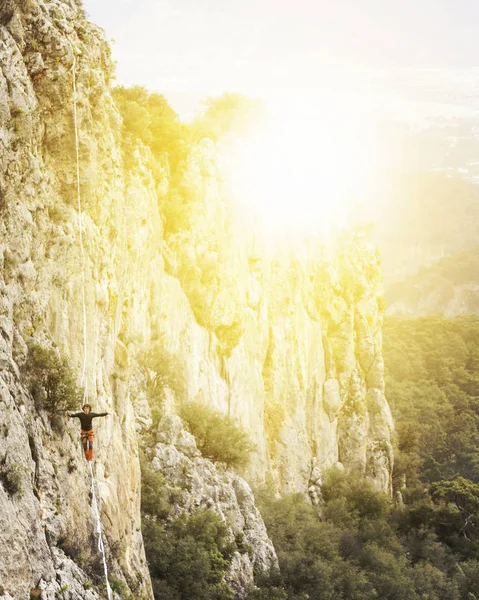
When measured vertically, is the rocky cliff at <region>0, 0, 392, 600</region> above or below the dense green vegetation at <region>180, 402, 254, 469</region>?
above

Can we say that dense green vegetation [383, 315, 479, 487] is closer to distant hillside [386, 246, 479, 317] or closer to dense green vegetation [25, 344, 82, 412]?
distant hillside [386, 246, 479, 317]

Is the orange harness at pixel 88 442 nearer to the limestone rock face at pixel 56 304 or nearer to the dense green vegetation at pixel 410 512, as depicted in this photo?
the limestone rock face at pixel 56 304

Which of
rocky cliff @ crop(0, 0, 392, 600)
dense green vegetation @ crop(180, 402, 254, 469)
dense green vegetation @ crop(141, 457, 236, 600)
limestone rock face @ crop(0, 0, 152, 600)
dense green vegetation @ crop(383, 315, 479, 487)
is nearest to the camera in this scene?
limestone rock face @ crop(0, 0, 152, 600)

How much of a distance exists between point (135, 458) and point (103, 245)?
519 centimetres

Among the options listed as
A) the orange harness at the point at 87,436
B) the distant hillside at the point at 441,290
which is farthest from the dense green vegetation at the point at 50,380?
the distant hillside at the point at 441,290

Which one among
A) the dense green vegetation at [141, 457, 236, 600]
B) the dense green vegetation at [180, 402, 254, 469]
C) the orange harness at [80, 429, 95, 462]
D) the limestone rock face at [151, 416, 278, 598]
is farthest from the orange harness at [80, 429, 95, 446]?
the dense green vegetation at [180, 402, 254, 469]

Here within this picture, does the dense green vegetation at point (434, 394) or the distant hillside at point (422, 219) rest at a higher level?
the distant hillside at point (422, 219)

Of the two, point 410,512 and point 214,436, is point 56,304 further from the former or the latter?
point 410,512

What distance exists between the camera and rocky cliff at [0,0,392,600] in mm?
9586

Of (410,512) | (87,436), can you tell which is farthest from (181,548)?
(410,512)

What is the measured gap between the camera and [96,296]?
13555 millimetres

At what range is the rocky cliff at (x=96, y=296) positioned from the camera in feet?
31.4

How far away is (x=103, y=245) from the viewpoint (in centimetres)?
1438

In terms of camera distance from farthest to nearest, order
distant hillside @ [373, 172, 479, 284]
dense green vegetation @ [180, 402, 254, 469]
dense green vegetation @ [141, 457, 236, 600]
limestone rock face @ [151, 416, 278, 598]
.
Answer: distant hillside @ [373, 172, 479, 284]
dense green vegetation @ [180, 402, 254, 469]
limestone rock face @ [151, 416, 278, 598]
dense green vegetation @ [141, 457, 236, 600]
